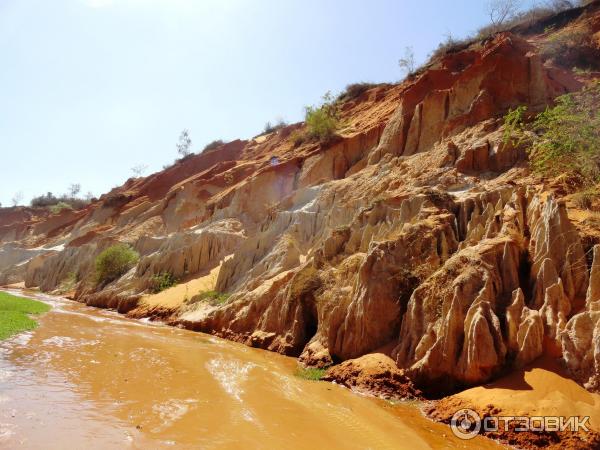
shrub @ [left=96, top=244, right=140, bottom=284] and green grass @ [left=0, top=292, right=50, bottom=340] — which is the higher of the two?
shrub @ [left=96, top=244, right=140, bottom=284]

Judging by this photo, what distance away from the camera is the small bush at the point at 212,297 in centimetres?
1847

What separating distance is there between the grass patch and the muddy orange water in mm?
290

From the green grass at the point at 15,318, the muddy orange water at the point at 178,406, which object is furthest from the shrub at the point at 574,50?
the green grass at the point at 15,318

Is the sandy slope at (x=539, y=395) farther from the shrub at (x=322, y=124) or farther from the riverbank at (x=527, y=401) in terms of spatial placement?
the shrub at (x=322, y=124)

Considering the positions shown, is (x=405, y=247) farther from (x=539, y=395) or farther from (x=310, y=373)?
(x=539, y=395)

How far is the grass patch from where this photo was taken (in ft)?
32.9

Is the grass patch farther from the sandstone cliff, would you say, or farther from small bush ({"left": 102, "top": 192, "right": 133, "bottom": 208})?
small bush ({"left": 102, "top": 192, "right": 133, "bottom": 208})

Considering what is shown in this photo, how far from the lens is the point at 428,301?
372 inches

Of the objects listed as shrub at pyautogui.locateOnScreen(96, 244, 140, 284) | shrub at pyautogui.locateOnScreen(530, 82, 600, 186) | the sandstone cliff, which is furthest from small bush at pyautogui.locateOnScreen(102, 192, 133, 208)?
shrub at pyautogui.locateOnScreen(530, 82, 600, 186)

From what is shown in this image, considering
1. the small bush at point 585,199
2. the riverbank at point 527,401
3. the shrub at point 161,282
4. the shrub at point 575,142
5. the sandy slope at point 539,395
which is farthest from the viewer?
the shrub at point 161,282

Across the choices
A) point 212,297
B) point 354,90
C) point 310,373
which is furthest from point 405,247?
point 354,90

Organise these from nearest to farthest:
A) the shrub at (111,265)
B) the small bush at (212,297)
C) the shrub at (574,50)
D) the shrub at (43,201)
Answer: the small bush at (212,297), the shrub at (574,50), the shrub at (111,265), the shrub at (43,201)

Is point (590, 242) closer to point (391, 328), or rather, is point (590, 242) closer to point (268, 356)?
point (391, 328)

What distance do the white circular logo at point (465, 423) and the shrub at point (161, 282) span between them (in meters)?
18.4
